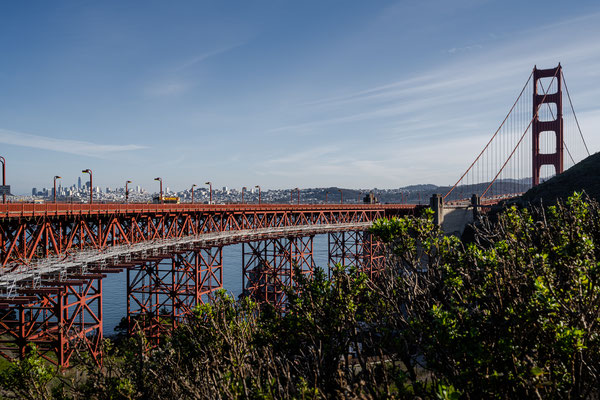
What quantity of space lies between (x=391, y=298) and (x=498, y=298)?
10.3 ft

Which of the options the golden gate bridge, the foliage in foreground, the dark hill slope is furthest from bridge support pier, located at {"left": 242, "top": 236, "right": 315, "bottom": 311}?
the dark hill slope

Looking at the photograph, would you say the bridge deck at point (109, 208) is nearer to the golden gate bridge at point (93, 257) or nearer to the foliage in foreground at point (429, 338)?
the golden gate bridge at point (93, 257)

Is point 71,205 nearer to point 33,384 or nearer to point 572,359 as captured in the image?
point 33,384

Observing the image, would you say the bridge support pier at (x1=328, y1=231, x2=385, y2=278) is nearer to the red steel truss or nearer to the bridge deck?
the bridge deck

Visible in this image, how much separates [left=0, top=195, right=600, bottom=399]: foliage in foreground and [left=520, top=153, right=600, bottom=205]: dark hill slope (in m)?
43.7

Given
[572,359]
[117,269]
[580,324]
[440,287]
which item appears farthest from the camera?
[117,269]

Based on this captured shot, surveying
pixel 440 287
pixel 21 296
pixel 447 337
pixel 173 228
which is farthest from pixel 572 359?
pixel 173 228

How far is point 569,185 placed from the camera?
53531 millimetres

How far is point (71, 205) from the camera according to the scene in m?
21.1

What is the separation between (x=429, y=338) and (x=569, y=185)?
180ft

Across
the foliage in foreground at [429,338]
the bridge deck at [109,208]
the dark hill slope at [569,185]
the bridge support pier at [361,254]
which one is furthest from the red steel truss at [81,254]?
the dark hill slope at [569,185]

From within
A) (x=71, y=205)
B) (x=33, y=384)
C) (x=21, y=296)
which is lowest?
(x=33, y=384)

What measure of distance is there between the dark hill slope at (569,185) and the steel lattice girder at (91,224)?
34854 millimetres

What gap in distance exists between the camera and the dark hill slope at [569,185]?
165 feet
